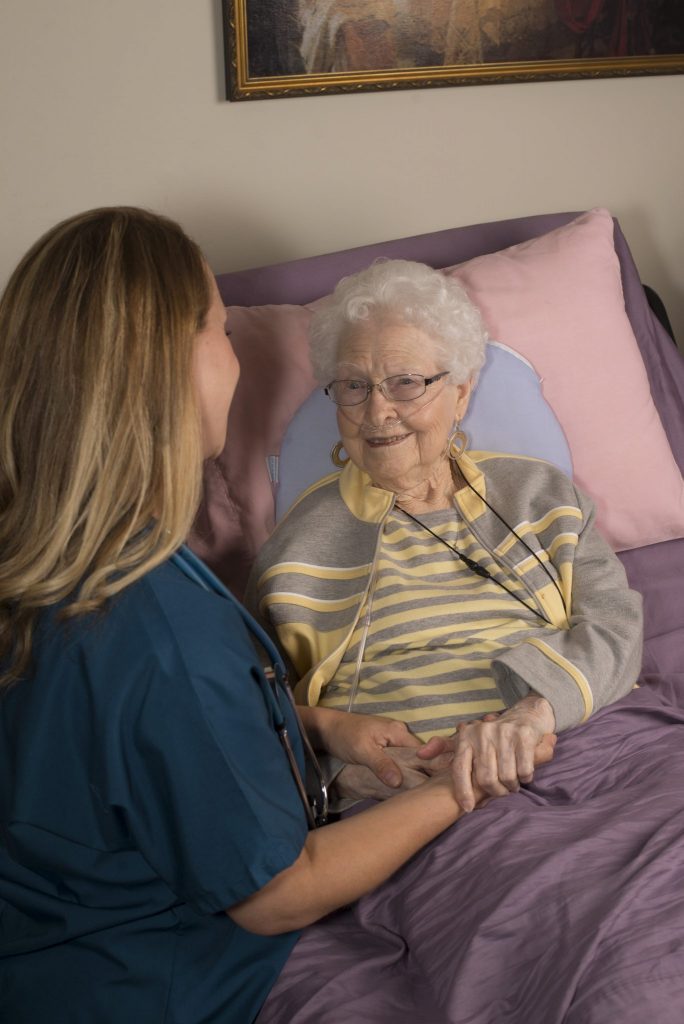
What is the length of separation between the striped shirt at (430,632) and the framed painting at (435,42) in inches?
43.4

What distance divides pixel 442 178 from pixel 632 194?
1.54ft

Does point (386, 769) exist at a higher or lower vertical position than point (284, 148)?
lower

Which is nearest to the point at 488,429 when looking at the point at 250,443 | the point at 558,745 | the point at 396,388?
the point at 396,388

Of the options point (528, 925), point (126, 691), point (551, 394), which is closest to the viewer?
point (126, 691)

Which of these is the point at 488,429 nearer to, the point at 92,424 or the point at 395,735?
the point at 395,735

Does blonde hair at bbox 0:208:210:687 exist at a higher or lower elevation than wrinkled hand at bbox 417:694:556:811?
higher

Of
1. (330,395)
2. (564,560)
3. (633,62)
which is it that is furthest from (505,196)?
(564,560)

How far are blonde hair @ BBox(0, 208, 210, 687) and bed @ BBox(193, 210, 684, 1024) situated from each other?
0.53 meters

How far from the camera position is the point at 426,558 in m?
1.76

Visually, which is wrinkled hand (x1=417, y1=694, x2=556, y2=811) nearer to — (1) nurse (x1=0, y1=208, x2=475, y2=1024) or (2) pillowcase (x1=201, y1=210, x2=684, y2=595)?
(1) nurse (x1=0, y1=208, x2=475, y2=1024)

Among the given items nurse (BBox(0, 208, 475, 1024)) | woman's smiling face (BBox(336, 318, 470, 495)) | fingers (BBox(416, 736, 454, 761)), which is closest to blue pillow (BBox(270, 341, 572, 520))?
woman's smiling face (BBox(336, 318, 470, 495))

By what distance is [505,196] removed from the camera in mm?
2619

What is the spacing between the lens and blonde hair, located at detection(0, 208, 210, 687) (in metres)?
1.16

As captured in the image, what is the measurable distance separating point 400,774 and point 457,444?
59cm
